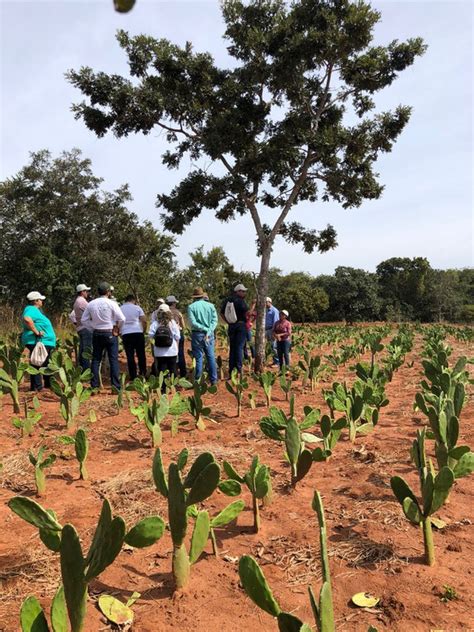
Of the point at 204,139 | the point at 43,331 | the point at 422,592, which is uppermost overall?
the point at 204,139

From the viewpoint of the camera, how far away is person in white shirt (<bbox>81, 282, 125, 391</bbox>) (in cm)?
677

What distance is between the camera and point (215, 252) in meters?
33.9

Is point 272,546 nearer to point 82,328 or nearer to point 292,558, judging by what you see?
point 292,558

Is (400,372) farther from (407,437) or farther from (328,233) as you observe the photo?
(407,437)

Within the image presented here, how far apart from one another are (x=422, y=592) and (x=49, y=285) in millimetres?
20543

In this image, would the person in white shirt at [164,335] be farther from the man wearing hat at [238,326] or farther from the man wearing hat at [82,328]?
the man wearing hat at [238,326]

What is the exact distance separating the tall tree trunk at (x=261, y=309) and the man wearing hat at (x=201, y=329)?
1.51 m

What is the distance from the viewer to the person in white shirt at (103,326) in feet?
22.2

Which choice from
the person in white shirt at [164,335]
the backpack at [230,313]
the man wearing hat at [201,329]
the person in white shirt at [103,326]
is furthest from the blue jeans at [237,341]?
the person in white shirt at [103,326]

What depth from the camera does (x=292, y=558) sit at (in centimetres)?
221

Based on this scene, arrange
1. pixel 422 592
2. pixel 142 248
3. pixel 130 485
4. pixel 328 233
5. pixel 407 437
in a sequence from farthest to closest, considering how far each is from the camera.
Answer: pixel 142 248, pixel 328 233, pixel 407 437, pixel 130 485, pixel 422 592

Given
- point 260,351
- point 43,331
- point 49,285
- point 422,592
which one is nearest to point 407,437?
point 422,592

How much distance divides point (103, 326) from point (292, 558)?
17.2 ft

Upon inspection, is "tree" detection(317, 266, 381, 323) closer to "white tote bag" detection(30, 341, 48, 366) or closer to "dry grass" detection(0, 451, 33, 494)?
"white tote bag" detection(30, 341, 48, 366)
